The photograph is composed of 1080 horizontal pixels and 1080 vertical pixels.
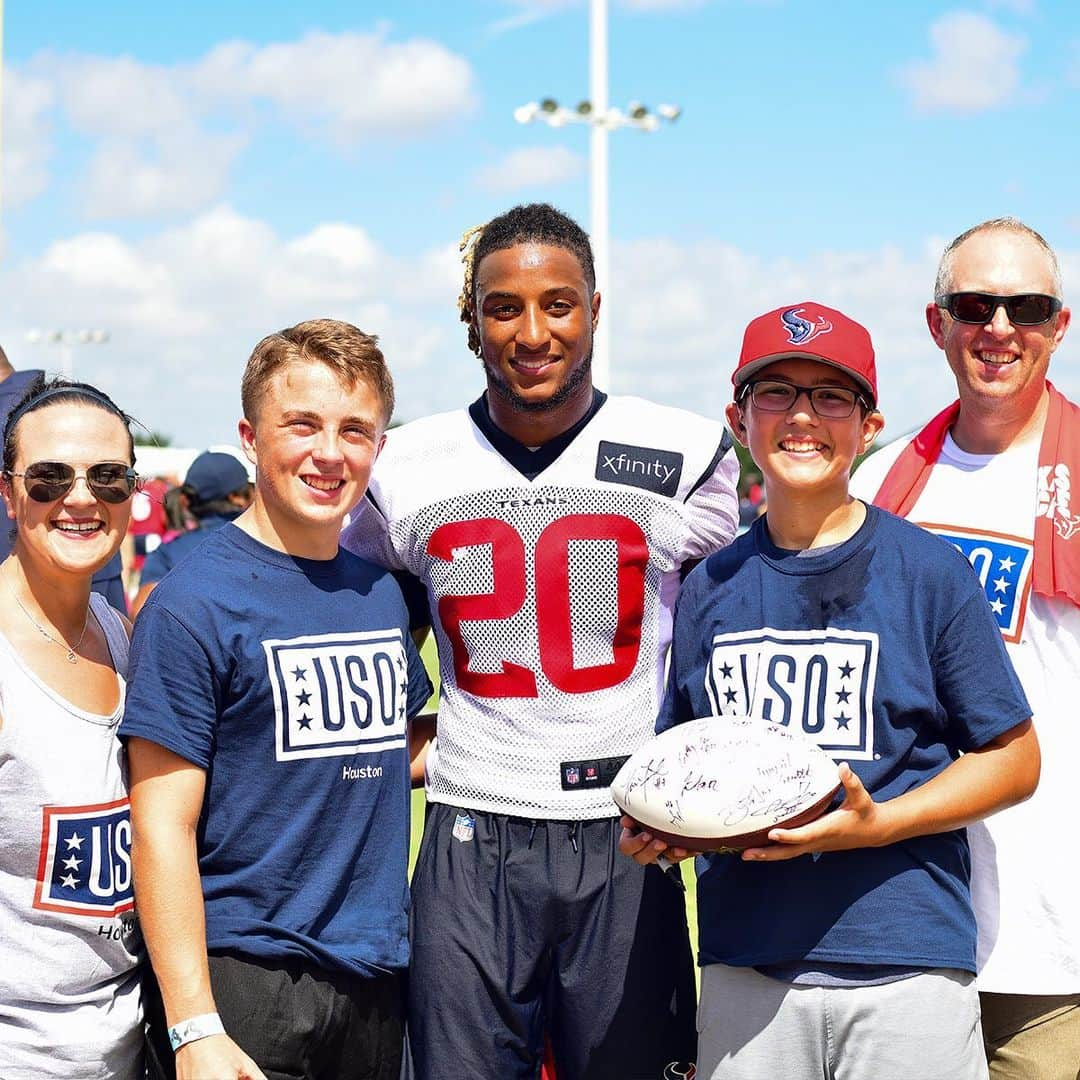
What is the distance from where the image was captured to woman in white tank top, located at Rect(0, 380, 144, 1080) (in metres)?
2.48

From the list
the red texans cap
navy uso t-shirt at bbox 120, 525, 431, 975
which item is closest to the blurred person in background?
navy uso t-shirt at bbox 120, 525, 431, 975

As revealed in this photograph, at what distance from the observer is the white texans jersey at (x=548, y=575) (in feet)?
9.93

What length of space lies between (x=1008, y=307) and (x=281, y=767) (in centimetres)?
194

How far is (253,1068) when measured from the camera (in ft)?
8.13

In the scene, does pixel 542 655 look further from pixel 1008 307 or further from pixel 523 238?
pixel 1008 307

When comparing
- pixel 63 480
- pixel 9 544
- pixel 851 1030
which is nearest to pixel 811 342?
pixel 851 1030

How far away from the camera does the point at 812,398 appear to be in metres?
2.75

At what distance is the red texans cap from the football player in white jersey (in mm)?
474

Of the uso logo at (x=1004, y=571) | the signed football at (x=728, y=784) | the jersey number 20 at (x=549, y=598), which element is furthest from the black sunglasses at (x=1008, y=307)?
the signed football at (x=728, y=784)

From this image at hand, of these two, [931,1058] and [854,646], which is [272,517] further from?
[931,1058]

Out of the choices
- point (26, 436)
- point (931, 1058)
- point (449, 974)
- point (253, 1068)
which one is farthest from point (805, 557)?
point (26, 436)

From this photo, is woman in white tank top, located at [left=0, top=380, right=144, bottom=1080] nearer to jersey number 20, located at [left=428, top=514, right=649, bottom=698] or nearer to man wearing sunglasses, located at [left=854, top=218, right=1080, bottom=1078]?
jersey number 20, located at [left=428, top=514, right=649, bottom=698]

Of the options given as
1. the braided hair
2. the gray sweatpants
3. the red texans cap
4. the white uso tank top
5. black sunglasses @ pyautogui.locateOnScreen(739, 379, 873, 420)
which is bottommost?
the gray sweatpants

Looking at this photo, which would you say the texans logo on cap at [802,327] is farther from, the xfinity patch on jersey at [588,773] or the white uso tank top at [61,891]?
the white uso tank top at [61,891]
